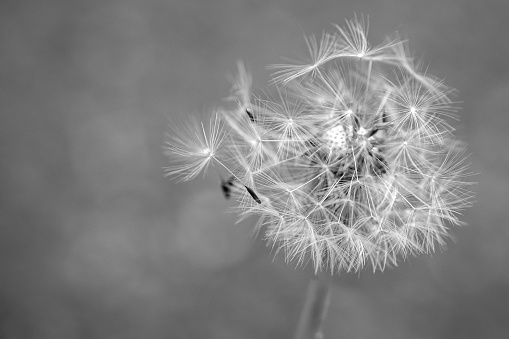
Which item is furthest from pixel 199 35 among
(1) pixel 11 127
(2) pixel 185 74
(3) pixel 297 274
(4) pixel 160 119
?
(3) pixel 297 274

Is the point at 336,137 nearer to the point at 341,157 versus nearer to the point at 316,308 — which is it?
the point at 341,157

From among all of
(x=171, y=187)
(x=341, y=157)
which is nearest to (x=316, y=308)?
(x=341, y=157)

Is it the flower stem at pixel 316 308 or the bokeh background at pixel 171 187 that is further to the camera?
the bokeh background at pixel 171 187

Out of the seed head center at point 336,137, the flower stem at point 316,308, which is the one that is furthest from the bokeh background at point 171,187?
the seed head center at point 336,137

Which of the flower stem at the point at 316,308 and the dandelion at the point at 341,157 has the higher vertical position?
the dandelion at the point at 341,157

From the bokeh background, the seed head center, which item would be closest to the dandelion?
the seed head center

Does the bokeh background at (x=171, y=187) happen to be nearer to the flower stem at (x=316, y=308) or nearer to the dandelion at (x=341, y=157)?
the flower stem at (x=316, y=308)
